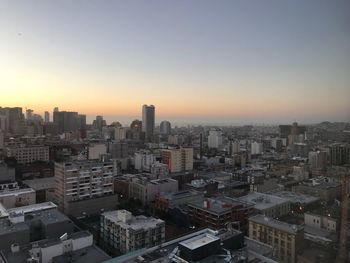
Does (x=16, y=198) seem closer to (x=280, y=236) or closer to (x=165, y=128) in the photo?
(x=280, y=236)

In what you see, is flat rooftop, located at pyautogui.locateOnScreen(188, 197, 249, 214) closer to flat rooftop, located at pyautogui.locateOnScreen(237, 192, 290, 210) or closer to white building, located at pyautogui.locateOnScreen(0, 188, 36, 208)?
flat rooftop, located at pyautogui.locateOnScreen(237, 192, 290, 210)

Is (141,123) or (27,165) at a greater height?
(141,123)

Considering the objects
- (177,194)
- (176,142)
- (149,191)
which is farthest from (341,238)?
(176,142)

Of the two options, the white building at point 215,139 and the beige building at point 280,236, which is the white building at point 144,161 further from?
the beige building at point 280,236

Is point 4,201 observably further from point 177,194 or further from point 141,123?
point 141,123

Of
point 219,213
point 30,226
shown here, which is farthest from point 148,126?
point 30,226

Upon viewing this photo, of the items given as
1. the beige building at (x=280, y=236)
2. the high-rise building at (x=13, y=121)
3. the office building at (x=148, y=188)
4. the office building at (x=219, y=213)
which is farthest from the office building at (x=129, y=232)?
the high-rise building at (x=13, y=121)
